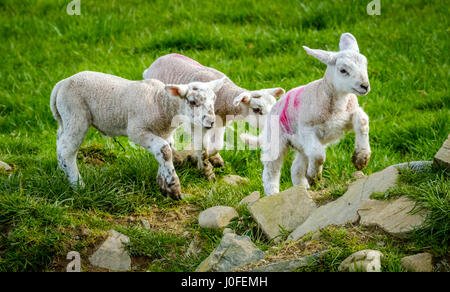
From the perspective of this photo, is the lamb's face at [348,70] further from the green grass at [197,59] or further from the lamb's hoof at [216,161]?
the lamb's hoof at [216,161]

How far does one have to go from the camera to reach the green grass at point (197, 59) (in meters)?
5.46

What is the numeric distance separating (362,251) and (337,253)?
7.5 inches

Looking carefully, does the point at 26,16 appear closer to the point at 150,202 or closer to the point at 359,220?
the point at 150,202

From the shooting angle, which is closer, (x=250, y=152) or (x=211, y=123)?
(x=211, y=123)

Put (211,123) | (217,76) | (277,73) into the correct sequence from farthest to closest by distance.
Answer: (277,73) → (217,76) → (211,123)

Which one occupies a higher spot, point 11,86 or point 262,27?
point 262,27

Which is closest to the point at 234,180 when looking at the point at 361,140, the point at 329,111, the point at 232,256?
the point at 329,111

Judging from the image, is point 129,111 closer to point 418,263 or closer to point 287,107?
point 287,107

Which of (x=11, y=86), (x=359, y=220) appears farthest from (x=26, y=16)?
(x=359, y=220)

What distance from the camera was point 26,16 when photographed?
1138 centimetres

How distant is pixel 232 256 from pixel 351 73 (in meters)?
1.81

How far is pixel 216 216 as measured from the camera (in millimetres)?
5535

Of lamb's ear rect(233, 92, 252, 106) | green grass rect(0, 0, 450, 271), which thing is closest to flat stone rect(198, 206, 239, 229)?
green grass rect(0, 0, 450, 271)

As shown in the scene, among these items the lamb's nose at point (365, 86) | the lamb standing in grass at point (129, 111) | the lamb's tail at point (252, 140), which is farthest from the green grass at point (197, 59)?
the lamb's nose at point (365, 86)
